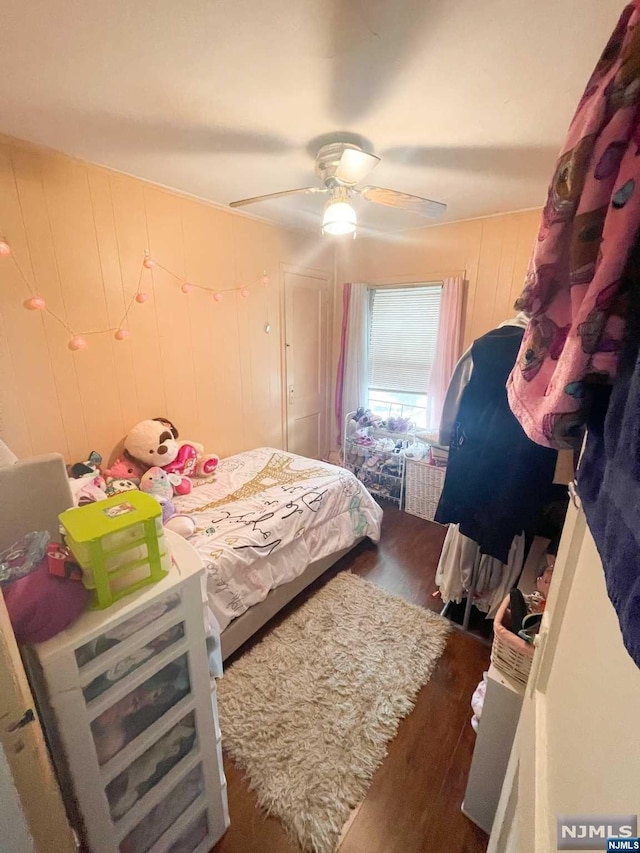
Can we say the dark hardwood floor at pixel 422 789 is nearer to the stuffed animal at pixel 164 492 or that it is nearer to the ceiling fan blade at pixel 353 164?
the stuffed animal at pixel 164 492

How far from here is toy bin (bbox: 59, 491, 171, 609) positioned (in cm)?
81

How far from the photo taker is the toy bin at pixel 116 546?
2.65 feet


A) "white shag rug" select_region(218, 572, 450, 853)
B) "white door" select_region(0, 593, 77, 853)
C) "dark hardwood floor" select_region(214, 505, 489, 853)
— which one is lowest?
"dark hardwood floor" select_region(214, 505, 489, 853)

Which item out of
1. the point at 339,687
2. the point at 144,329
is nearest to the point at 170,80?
the point at 144,329

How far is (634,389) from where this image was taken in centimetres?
31

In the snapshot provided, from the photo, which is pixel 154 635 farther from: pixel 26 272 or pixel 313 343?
pixel 313 343

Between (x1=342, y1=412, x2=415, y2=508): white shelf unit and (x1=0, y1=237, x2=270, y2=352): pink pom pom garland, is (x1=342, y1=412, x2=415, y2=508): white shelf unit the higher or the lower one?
the lower one

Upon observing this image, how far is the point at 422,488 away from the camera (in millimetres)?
3049

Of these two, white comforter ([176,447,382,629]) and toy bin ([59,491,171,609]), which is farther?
white comforter ([176,447,382,629])

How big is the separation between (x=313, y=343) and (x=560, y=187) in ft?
10.3

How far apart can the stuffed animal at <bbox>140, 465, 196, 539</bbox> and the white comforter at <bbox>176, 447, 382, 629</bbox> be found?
9 centimetres

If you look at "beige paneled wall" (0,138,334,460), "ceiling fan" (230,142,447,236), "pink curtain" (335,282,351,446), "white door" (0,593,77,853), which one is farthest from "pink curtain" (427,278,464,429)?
"white door" (0,593,77,853)

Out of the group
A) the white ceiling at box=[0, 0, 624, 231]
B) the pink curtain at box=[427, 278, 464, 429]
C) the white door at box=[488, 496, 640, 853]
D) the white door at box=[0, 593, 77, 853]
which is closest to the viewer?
the white door at box=[488, 496, 640, 853]

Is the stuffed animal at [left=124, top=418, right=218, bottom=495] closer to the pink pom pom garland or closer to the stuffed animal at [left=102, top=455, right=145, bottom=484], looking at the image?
the stuffed animal at [left=102, top=455, right=145, bottom=484]
